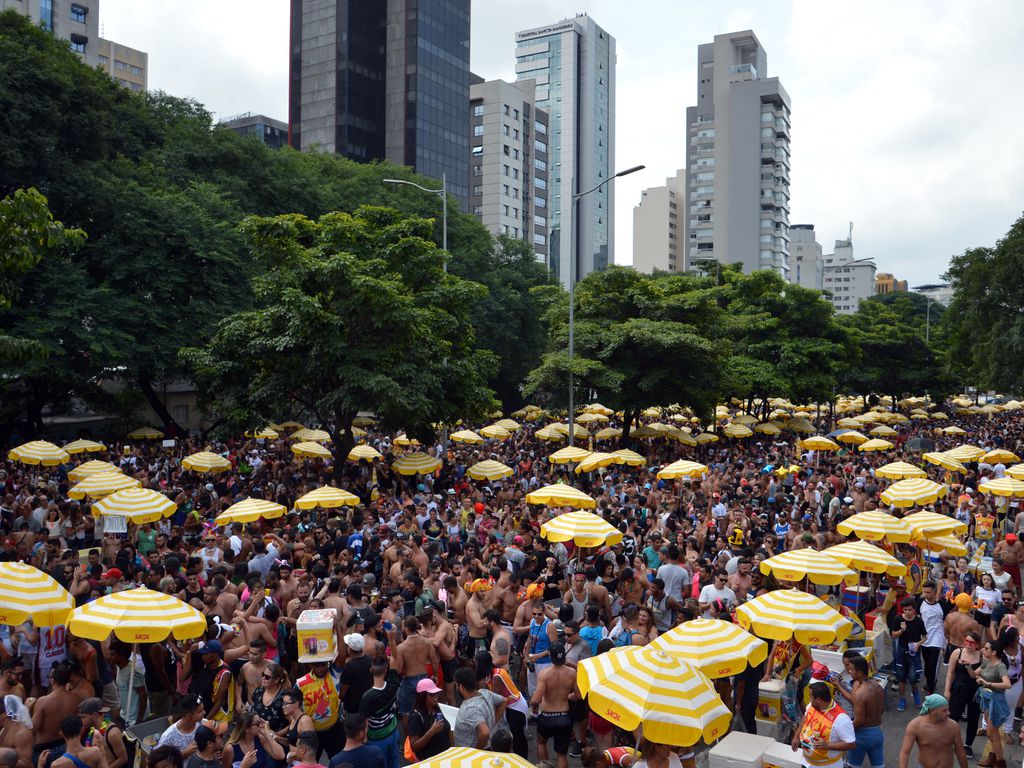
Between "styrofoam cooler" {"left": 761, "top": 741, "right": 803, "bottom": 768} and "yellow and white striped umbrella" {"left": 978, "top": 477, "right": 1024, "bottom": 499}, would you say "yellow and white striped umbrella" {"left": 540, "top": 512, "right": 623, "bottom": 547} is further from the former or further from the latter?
"yellow and white striped umbrella" {"left": 978, "top": 477, "right": 1024, "bottom": 499}

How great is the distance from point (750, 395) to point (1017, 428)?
1640 centimetres

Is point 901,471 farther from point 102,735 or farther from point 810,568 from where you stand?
point 102,735

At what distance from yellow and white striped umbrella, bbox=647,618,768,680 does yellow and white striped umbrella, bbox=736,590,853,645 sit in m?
0.44

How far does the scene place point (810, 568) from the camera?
10.5 metres

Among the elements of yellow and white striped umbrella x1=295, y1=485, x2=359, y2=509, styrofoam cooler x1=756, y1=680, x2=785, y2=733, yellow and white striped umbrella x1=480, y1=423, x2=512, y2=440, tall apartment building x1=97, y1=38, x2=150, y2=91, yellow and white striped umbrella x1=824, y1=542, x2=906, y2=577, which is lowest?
styrofoam cooler x1=756, y1=680, x2=785, y2=733

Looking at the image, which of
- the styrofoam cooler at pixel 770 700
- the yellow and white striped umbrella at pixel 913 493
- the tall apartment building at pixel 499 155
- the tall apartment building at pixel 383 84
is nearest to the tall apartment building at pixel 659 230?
the tall apartment building at pixel 499 155

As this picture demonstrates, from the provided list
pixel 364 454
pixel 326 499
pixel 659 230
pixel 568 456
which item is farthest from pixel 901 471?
pixel 659 230

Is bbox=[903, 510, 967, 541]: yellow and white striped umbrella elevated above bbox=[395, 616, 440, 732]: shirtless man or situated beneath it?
elevated above

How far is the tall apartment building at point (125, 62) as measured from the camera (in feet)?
327

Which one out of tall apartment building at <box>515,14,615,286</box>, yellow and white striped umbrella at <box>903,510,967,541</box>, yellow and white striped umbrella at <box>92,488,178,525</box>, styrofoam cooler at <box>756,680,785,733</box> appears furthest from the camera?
tall apartment building at <box>515,14,615,286</box>

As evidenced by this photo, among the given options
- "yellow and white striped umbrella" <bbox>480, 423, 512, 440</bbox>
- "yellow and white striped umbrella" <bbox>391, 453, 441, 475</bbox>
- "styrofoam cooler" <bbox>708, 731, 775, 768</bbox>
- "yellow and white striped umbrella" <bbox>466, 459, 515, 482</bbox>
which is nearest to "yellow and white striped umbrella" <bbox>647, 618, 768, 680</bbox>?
"styrofoam cooler" <bbox>708, 731, 775, 768</bbox>

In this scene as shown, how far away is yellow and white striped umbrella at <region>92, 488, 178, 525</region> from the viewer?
45.1ft

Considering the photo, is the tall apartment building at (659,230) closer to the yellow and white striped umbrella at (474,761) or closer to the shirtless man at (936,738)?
the shirtless man at (936,738)

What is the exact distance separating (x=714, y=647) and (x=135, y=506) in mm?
10068
